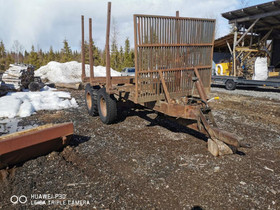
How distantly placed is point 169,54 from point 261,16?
1220 cm

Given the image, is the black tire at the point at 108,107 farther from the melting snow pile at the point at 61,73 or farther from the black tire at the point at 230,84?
the melting snow pile at the point at 61,73

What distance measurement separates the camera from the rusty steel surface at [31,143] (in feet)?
11.6

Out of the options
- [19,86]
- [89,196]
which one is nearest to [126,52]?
[19,86]

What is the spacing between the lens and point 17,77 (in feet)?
41.2

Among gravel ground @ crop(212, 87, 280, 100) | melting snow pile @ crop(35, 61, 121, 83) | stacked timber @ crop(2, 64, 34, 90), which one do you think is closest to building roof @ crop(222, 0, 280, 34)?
gravel ground @ crop(212, 87, 280, 100)

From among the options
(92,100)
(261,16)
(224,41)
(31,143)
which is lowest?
(31,143)

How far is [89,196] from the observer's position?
308 cm

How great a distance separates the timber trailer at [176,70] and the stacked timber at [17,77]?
9256 millimetres

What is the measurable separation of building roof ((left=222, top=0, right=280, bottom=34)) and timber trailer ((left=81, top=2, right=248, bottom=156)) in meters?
10.4

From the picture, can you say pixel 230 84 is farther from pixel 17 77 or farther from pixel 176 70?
pixel 17 77

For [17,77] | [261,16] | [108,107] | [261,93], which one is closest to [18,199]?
[108,107]

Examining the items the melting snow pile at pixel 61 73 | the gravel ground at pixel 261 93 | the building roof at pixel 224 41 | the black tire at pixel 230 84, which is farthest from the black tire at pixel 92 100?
the melting snow pile at pixel 61 73

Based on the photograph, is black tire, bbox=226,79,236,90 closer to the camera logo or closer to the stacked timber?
the stacked timber

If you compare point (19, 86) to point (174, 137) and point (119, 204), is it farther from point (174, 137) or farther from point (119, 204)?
point (119, 204)
